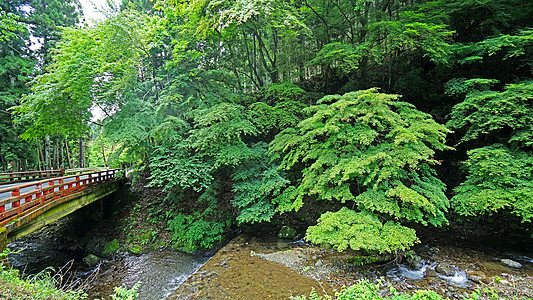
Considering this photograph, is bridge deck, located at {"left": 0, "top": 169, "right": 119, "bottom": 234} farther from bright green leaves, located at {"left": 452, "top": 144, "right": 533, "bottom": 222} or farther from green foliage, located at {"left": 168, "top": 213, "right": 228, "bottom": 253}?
bright green leaves, located at {"left": 452, "top": 144, "right": 533, "bottom": 222}

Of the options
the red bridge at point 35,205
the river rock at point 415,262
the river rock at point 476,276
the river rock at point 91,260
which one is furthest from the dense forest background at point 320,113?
the river rock at point 91,260

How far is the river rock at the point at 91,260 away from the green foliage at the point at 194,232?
8.76 feet

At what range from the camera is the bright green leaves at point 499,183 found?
14.9ft

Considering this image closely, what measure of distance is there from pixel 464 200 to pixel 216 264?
22.0 feet

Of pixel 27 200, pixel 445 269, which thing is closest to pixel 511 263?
pixel 445 269

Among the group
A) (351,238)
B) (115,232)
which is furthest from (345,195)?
(115,232)

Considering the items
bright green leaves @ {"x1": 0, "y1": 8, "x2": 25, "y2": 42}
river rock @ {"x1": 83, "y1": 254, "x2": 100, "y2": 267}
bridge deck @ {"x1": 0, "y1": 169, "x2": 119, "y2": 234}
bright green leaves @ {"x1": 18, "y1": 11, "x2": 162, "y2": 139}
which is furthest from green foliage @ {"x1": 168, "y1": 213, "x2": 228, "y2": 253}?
bright green leaves @ {"x1": 0, "y1": 8, "x2": 25, "y2": 42}

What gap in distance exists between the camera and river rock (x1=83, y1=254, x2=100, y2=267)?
26.3 feet

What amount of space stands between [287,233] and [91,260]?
748cm

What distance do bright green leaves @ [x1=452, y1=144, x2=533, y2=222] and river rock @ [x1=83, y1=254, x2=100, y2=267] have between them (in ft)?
39.0

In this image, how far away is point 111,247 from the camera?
895 cm

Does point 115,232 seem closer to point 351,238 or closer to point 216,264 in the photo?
point 216,264

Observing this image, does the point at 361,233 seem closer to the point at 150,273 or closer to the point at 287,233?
the point at 287,233

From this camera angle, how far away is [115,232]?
32.5 ft
